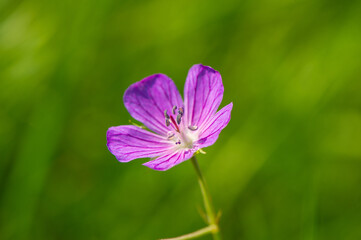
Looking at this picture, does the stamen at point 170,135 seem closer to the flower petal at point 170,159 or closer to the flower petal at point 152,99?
the flower petal at point 152,99

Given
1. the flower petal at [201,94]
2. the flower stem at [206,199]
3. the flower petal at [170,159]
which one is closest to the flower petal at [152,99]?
the flower petal at [201,94]

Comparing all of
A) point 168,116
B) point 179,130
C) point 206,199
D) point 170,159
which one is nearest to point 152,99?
point 168,116

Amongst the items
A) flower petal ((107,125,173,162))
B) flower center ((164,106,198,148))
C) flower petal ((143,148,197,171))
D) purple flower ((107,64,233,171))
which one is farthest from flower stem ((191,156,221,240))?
flower center ((164,106,198,148))

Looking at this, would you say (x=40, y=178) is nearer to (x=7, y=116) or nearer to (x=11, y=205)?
(x=11, y=205)

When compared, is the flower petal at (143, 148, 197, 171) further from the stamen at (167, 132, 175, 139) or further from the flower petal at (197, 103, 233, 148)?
the stamen at (167, 132, 175, 139)

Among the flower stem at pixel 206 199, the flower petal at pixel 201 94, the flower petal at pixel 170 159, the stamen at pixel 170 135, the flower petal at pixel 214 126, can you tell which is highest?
the flower petal at pixel 201 94
